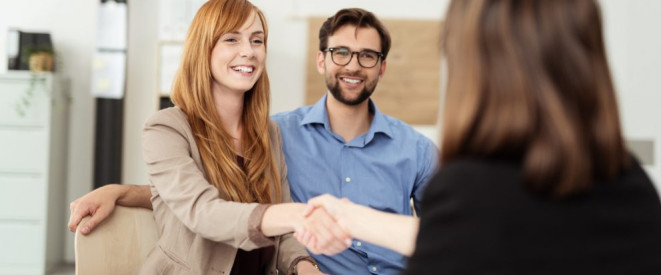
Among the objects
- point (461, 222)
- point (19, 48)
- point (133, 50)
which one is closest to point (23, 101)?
point (19, 48)

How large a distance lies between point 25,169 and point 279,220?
3.94 meters

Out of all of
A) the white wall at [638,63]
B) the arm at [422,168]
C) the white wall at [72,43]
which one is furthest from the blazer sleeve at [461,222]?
the white wall at [72,43]

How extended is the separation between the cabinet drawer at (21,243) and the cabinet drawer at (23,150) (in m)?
0.41

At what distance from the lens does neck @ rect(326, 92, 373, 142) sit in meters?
2.65

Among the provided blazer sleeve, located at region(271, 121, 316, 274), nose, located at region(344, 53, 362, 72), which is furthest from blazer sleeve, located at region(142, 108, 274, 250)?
nose, located at region(344, 53, 362, 72)

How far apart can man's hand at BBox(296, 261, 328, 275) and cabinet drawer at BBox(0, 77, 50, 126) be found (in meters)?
3.62

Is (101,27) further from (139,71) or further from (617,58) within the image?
(617,58)

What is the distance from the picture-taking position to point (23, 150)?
200 inches

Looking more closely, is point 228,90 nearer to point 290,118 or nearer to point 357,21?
point 290,118

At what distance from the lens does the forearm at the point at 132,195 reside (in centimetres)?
200

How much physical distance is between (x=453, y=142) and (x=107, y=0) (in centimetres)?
490

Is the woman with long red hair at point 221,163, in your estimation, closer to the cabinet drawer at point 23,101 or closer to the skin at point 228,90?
the skin at point 228,90

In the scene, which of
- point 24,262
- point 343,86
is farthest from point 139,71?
point 343,86

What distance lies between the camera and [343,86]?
2723 millimetres
